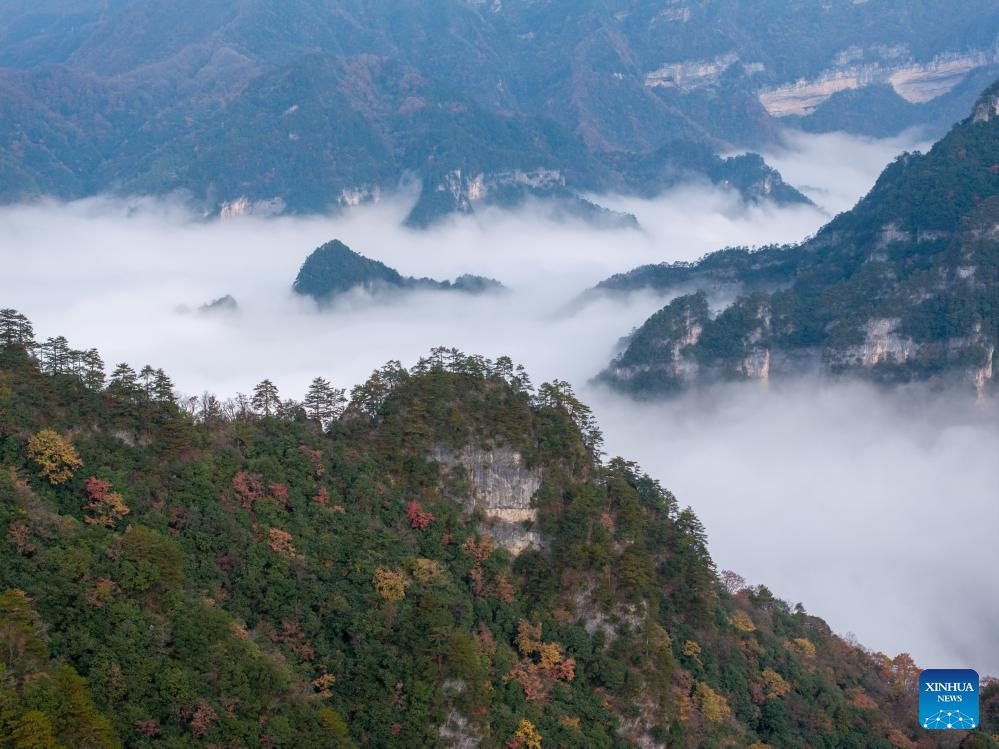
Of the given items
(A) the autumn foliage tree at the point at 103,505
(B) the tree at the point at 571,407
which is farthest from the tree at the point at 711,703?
(A) the autumn foliage tree at the point at 103,505

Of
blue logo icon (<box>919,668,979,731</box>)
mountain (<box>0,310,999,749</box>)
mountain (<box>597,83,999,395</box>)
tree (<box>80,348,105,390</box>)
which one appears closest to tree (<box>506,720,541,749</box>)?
mountain (<box>0,310,999,749</box>)

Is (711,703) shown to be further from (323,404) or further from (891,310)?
(891,310)

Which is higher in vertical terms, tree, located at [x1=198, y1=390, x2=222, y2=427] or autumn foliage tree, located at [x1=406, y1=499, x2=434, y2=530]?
tree, located at [x1=198, y1=390, x2=222, y2=427]

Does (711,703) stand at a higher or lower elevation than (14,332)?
lower

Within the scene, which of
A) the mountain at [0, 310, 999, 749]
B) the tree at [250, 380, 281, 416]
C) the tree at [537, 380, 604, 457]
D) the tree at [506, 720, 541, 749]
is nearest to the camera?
the mountain at [0, 310, 999, 749]

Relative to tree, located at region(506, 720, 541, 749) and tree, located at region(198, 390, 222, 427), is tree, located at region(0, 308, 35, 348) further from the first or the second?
tree, located at region(506, 720, 541, 749)

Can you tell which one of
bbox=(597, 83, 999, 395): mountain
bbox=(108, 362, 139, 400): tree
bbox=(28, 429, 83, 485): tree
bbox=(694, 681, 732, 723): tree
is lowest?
bbox=(694, 681, 732, 723): tree

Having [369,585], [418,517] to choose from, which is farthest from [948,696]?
[418,517]
